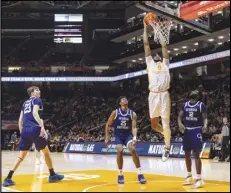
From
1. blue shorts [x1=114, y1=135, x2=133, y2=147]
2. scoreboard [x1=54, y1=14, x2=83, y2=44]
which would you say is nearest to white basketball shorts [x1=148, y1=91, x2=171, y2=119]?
blue shorts [x1=114, y1=135, x2=133, y2=147]

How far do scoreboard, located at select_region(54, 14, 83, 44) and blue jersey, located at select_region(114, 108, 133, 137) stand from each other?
26334mm

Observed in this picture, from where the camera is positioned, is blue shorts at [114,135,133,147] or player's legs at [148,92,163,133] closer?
player's legs at [148,92,163,133]

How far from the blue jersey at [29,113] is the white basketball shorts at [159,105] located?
409 cm

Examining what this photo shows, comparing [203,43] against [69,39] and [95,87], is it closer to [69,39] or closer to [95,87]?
[95,87]

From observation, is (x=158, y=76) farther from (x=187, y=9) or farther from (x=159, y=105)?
(x=187, y=9)

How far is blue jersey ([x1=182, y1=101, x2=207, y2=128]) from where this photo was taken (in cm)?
773

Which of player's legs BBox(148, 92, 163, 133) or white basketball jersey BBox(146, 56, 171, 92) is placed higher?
white basketball jersey BBox(146, 56, 171, 92)

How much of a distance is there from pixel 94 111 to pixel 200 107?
17525mm

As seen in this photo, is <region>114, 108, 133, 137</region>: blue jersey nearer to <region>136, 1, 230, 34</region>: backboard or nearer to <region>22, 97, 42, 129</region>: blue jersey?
<region>22, 97, 42, 129</region>: blue jersey

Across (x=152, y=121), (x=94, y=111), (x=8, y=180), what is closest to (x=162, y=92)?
(x=152, y=121)

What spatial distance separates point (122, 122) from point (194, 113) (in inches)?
60.7

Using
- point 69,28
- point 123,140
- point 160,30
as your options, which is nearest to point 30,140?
point 123,140

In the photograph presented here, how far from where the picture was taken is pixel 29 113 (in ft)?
26.5

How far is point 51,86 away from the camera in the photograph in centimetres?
3106
